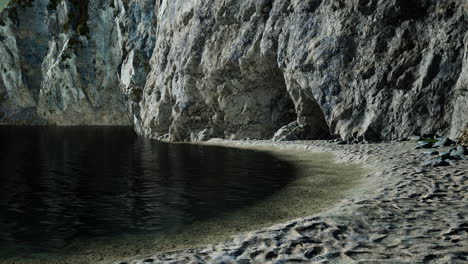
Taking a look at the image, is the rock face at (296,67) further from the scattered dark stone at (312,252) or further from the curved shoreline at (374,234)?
the scattered dark stone at (312,252)

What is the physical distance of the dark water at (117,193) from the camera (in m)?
11.1

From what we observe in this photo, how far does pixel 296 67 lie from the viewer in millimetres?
34531

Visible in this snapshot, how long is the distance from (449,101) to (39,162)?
26.8 m

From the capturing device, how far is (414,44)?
27.3 meters

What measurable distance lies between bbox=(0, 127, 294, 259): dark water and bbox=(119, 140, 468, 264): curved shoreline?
3.30 meters

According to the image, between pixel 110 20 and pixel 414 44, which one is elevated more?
pixel 110 20

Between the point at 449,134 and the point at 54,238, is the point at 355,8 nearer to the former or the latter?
the point at 449,134

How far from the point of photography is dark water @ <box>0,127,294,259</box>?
435 inches

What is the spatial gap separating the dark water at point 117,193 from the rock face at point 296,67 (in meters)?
9.20

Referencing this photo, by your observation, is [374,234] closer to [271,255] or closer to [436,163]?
[271,255]

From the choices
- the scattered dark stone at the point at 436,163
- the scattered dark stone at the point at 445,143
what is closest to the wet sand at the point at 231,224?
the scattered dark stone at the point at 436,163

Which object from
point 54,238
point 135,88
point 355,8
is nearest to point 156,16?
point 135,88

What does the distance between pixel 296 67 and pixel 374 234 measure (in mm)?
27583

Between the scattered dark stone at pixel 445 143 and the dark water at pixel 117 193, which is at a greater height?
the scattered dark stone at pixel 445 143
